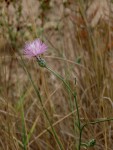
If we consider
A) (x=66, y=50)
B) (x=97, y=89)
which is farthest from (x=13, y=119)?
(x=66, y=50)

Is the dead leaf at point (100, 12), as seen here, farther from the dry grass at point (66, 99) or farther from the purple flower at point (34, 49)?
the purple flower at point (34, 49)

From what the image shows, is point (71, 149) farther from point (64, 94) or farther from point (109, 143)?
point (64, 94)

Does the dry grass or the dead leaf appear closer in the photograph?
the dry grass

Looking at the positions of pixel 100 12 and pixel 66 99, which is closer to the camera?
pixel 66 99

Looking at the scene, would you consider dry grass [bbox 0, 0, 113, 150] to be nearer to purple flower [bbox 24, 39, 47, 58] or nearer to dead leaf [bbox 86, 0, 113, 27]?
dead leaf [bbox 86, 0, 113, 27]

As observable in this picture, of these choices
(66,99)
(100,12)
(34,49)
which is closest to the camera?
(34,49)

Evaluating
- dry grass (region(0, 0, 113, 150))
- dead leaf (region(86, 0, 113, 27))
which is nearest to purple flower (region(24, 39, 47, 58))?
dry grass (region(0, 0, 113, 150))

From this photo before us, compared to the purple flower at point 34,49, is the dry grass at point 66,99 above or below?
below

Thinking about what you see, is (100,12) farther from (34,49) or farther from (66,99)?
(34,49)

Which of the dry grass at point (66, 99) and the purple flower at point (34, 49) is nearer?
the purple flower at point (34, 49)

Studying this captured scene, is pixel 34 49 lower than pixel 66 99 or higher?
higher

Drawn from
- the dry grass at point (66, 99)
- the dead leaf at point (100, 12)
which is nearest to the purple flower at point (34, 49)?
the dry grass at point (66, 99)

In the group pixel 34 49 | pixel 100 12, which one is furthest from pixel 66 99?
pixel 100 12
